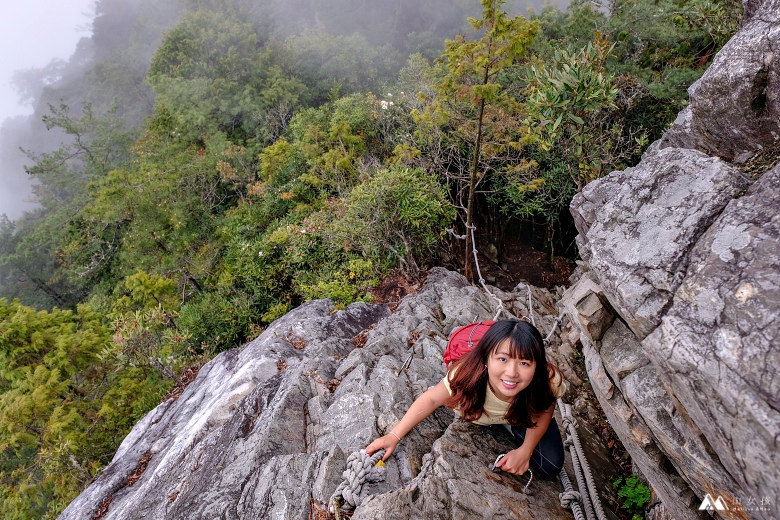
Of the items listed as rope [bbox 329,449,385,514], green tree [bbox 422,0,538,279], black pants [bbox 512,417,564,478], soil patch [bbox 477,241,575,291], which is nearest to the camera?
rope [bbox 329,449,385,514]

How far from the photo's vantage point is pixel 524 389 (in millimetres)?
2893

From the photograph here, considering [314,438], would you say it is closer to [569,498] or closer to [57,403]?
[569,498]

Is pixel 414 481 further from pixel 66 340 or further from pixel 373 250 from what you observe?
pixel 66 340

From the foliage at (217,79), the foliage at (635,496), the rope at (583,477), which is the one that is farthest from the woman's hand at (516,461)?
the foliage at (217,79)

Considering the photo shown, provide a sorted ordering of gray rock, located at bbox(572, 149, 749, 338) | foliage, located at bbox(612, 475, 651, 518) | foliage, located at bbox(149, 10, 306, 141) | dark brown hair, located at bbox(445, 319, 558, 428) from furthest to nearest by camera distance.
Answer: foliage, located at bbox(149, 10, 306, 141)
foliage, located at bbox(612, 475, 651, 518)
dark brown hair, located at bbox(445, 319, 558, 428)
gray rock, located at bbox(572, 149, 749, 338)

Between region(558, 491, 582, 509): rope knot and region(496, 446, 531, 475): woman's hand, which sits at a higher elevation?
region(496, 446, 531, 475): woman's hand

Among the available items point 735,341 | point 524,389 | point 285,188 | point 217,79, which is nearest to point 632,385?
point 524,389

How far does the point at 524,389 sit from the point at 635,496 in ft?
7.67

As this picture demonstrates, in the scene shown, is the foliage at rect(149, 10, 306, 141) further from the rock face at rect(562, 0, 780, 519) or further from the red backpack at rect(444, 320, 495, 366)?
the rock face at rect(562, 0, 780, 519)

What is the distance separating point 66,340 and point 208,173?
1158 centimetres

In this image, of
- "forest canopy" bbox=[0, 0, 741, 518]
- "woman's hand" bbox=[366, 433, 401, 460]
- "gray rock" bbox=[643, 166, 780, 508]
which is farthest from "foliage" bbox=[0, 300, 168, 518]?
"gray rock" bbox=[643, 166, 780, 508]

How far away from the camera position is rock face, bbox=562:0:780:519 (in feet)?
6.11

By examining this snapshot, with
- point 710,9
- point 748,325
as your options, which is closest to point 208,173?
point 710,9

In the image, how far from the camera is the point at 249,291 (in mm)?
12086
